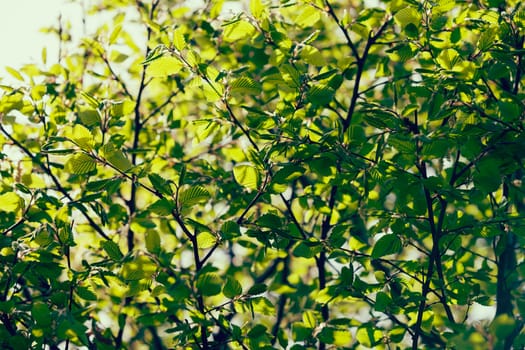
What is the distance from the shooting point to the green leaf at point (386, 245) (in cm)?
301

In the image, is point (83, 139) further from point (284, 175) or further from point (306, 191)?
point (306, 191)

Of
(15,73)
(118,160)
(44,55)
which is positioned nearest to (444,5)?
(118,160)

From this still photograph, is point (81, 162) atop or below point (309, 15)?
below

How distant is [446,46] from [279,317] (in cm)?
224

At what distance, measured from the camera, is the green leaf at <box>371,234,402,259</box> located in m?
3.01

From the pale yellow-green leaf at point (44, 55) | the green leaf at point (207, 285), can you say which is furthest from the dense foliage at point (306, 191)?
the pale yellow-green leaf at point (44, 55)

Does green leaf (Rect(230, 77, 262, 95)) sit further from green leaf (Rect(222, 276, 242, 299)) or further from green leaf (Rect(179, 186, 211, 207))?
green leaf (Rect(222, 276, 242, 299))

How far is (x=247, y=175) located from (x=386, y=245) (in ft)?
2.33

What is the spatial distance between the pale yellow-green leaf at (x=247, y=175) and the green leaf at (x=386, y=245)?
0.60m

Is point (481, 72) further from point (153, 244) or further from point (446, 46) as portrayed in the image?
point (153, 244)

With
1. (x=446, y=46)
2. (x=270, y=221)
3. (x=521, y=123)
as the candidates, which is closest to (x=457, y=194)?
(x=521, y=123)

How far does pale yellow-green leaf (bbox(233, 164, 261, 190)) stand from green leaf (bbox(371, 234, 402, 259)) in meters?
0.60

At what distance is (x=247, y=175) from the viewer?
2.85 meters

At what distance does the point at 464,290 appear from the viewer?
10.4ft
